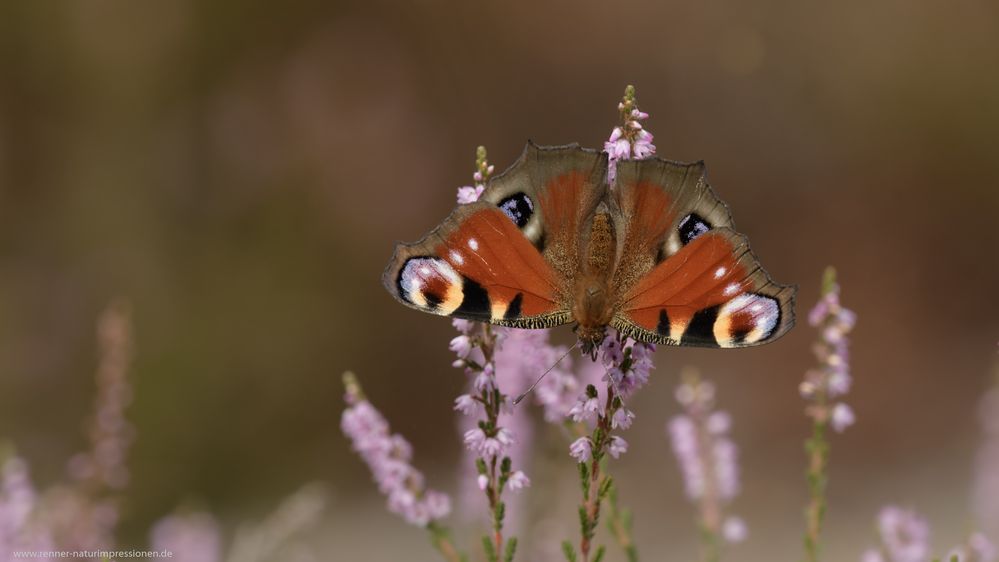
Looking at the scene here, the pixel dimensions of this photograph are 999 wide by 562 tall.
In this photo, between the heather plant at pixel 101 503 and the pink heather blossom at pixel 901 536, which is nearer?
the pink heather blossom at pixel 901 536

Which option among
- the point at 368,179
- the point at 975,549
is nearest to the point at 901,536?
the point at 975,549

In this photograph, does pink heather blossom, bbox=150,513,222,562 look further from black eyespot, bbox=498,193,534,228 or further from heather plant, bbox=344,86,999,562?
black eyespot, bbox=498,193,534,228

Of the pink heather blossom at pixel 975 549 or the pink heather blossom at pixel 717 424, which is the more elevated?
the pink heather blossom at pixel 717 424

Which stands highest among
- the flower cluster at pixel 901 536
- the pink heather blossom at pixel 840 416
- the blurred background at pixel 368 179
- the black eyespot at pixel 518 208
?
the blurred background at pixel 368 179

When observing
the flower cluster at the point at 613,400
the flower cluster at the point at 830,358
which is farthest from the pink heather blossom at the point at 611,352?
the flower cluster at the point at 830,358

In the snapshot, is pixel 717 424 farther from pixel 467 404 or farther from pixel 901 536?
pixel 467 404

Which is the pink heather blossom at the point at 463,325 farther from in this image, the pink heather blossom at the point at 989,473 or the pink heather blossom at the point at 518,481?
the pink heather blossom at the point at 989,473
